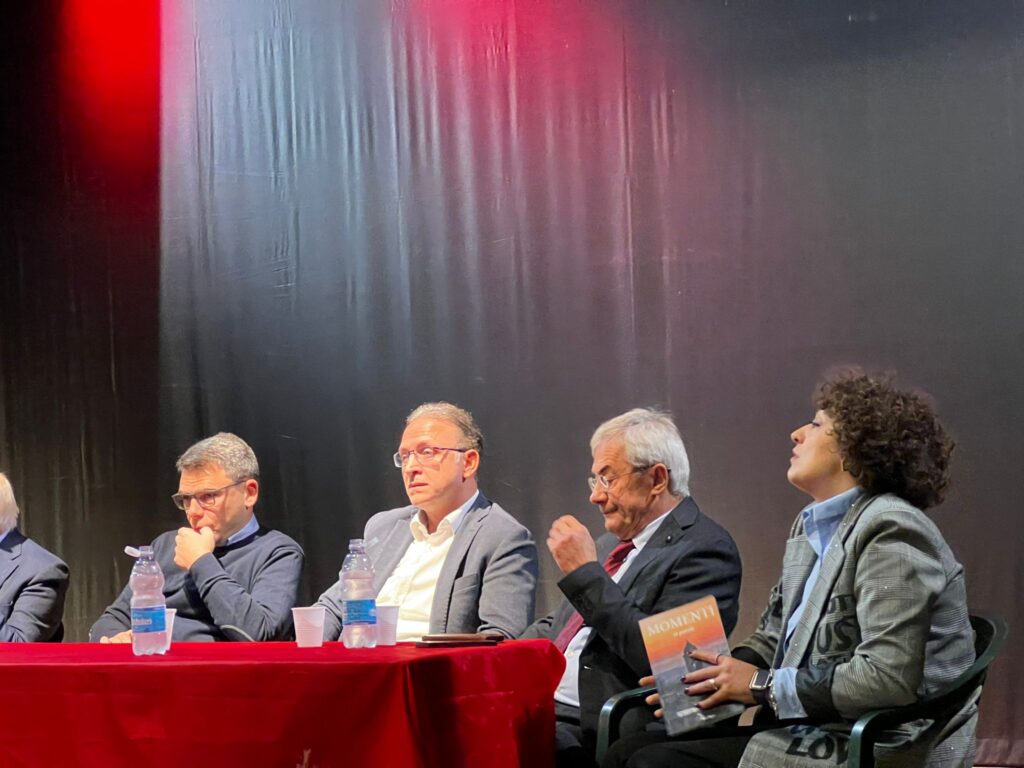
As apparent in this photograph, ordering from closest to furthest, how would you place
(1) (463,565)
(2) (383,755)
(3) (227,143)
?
1. (2) (383,755)
2. (1) (463,565)
3. (3) (227,143)

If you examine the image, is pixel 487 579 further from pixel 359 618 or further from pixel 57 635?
pixel 57 635

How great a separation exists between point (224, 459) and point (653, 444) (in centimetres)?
134

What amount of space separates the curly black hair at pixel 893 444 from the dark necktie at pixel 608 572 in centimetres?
68

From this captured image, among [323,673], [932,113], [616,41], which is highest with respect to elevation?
[616,41]

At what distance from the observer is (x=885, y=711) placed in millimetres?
1834

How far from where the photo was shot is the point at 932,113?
3.47 metres

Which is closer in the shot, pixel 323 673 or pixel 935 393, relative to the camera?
pixel 323 673

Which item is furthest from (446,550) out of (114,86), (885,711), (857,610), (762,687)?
(114,86)

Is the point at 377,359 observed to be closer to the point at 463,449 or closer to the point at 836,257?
the point at 463,449

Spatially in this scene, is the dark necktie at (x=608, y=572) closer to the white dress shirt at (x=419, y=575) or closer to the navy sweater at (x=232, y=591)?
the white dress shirt at (x=419, y=575)

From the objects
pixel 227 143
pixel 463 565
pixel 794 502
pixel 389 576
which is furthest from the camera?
pixel 227 143

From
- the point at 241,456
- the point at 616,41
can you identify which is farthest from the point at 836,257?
the point at 241,456

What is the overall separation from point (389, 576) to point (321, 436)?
50.4 inches

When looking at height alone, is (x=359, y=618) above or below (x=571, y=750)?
→ above
